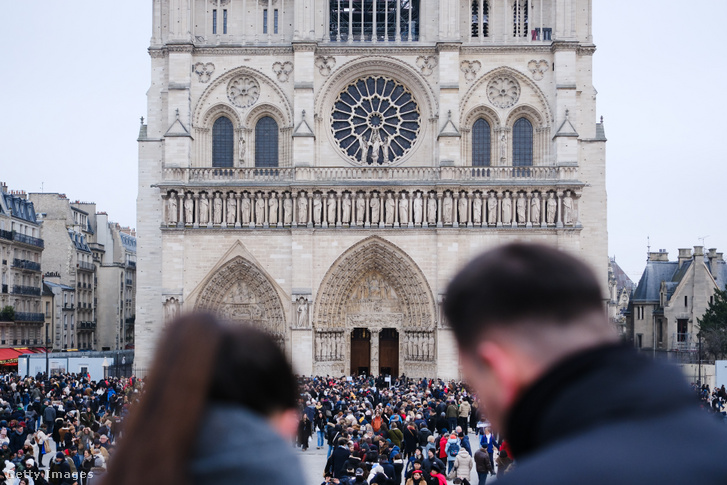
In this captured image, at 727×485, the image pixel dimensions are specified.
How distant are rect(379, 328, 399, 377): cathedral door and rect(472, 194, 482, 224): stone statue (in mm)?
5113

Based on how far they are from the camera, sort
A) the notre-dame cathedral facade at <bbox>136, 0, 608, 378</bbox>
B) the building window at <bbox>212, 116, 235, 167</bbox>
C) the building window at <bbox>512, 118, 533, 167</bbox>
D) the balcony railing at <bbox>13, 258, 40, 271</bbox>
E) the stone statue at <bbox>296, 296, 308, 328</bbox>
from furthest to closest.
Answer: the balcony railing at <bbox>13, 258, 40, 271</bbox>, the building window at <bbox>212, 116, 235, 167</bbox>, the building window at <bbox>512, 118, 533, 167</bbox>, the notre-dame cathedral facade at <bbox>136, 0, 608, 378</bbox>, the stone statue at <bbox>296, 296, 308, 328</bbox>

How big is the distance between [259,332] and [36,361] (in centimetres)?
3047

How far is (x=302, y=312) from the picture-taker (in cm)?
2975

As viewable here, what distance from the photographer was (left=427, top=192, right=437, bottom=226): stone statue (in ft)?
98.7

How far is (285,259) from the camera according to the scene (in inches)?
1190

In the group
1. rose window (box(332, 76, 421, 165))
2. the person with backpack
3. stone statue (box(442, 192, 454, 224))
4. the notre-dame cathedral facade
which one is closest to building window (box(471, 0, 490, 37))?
the notre-dame cathedral facade

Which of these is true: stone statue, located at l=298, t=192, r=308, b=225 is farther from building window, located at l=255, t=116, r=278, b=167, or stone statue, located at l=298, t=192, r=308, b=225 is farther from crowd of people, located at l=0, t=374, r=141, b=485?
crowd of people, located at l=0, t=374, r=141, b=485

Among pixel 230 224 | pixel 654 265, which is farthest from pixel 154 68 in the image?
pixel 654 265

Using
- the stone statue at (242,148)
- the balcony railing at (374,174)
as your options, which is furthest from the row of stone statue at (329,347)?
the stone statue at (242,148)

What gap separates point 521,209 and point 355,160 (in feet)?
20.7

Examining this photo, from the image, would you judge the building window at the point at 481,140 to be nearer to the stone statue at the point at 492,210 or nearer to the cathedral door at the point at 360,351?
the stone statue at the point at 492,210

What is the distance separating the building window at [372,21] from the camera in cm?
3138

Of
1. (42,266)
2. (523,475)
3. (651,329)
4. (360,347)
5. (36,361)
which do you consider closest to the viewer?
(523,475)

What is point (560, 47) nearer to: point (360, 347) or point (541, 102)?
point (541, 102)
